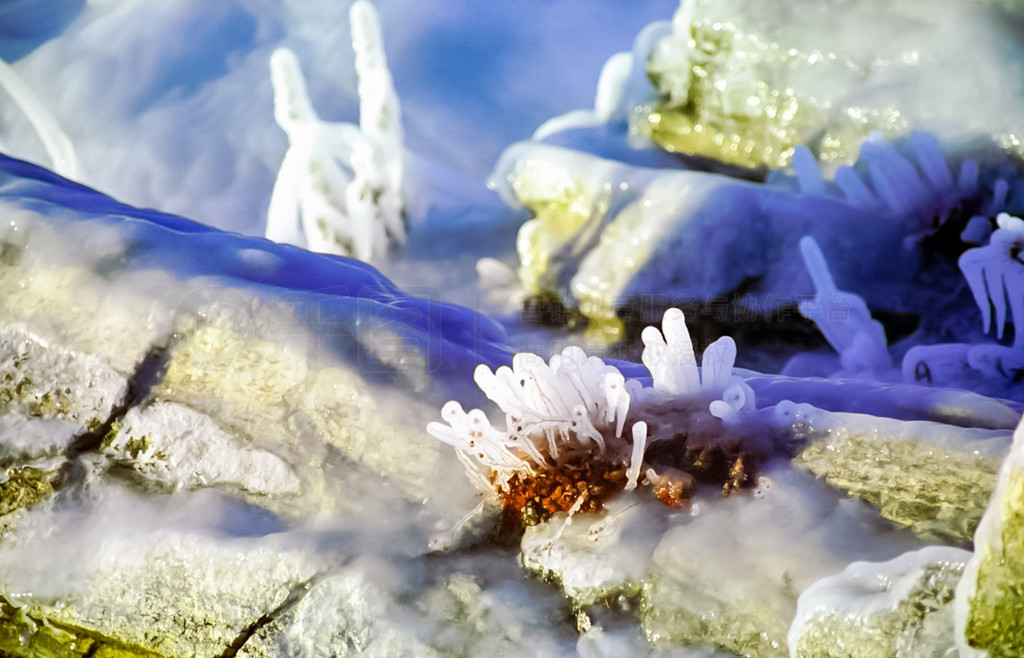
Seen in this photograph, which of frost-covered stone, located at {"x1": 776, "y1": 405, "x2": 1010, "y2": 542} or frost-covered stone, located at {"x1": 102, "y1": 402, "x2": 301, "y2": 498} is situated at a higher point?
frost-covered stone, located at {"x1": 776, "y1": 405, "x2": 1010, "y2": 542}

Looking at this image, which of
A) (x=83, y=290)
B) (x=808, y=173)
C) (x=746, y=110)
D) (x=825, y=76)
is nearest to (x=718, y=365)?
(x=83, y=290)

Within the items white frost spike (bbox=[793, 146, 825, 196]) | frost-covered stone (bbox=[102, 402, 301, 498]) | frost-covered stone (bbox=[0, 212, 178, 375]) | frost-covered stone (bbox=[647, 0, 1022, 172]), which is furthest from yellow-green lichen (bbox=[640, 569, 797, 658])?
frost-covered stone (bbox=[647, 0, 1022, 172])

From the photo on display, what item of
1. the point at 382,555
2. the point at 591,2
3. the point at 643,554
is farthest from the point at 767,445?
the point at 591,2

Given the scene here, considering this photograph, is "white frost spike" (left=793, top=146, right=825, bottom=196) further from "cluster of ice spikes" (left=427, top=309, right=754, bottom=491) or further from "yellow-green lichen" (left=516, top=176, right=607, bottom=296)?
"cluster of ice spikes" (left=427, top=309, right=754, bottom=491)

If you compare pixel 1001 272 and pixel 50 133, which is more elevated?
pixel 1001 272

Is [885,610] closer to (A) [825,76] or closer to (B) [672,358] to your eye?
(B) [672,358]

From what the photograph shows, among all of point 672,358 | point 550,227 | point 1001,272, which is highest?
point 672,358

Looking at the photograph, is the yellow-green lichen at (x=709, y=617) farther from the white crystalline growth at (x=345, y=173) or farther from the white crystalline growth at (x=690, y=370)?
the white crystalline growth at (x=345, y=173)

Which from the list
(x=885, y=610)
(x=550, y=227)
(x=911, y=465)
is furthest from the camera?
(x=550, y=227)
